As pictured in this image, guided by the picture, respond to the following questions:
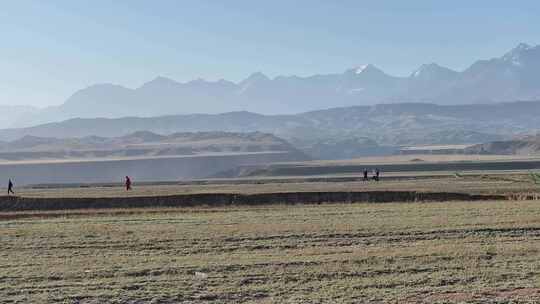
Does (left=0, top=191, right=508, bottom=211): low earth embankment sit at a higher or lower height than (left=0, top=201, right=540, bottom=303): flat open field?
higher

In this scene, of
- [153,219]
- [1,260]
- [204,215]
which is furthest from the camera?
[204,215]

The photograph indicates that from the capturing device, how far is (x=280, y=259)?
19.8 meters

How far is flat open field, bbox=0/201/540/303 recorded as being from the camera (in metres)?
15.9

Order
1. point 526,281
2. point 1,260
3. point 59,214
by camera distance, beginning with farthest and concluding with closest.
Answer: point 59,214 < point 1,260 < point 526,281

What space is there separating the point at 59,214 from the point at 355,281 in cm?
2282

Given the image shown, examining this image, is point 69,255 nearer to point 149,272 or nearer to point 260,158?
point 149,272

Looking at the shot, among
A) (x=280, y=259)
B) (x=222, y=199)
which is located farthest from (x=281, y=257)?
(x=222, y=199)

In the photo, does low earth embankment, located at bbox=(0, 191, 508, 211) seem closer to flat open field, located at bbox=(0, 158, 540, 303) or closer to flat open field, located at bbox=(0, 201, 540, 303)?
flat open field, located at bbox=(0, 158, 540, 303)

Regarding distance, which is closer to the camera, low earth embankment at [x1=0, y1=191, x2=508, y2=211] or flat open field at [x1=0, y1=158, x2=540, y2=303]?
flat open field at [x1=0, y1=158, x2=540, y2=303]

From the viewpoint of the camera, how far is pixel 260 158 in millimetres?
175500

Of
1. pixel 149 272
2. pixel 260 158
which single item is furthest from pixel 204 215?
pixel 260 158

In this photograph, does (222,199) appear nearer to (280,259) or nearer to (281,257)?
(281,257)

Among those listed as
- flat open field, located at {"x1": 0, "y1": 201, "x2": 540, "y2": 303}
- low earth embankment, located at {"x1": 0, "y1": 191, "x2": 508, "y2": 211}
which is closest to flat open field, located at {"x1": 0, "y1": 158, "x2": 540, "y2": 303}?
flat open field, located at {"x1": 0, "y1": 201, "x2": 540, "y2": 303}

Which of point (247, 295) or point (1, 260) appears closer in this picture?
Answer: point (247, 295)
